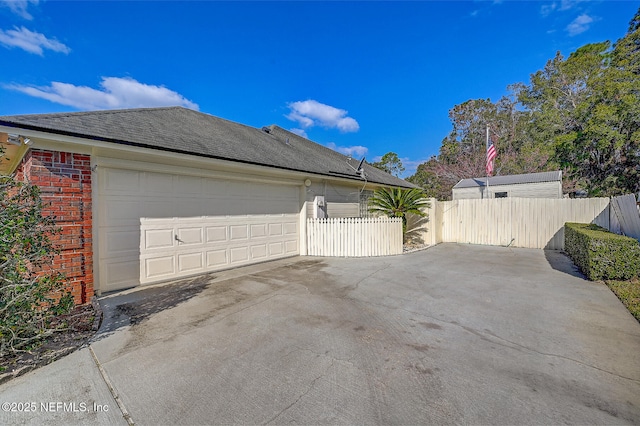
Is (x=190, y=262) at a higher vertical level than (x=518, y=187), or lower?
lower

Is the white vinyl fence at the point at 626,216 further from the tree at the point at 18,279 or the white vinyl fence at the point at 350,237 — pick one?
the tree at the point at 18,279

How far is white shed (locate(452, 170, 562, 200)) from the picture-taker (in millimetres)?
18438

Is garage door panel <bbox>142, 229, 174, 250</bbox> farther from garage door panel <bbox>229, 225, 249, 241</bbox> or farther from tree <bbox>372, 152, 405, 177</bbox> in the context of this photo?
tree <bbox>372, 152, 405, 177</bbox>

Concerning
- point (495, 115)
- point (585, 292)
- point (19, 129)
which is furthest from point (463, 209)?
point (495, 115)

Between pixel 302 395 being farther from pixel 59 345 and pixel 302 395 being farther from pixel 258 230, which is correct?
pixel 258 230

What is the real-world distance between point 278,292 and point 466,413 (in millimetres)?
3771

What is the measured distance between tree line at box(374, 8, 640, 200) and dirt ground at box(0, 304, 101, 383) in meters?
21.5

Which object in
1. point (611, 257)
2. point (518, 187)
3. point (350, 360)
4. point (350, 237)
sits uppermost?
point (518, 187)

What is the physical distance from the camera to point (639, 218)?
6109 millimetres

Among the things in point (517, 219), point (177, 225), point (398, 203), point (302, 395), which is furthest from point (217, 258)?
point (517, 219)

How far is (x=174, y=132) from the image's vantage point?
264 inches

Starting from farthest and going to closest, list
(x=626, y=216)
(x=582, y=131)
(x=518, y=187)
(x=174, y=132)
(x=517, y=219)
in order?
1. (x=518, y=187)
2. (x=582, y=131)
3. (x=517, y=219)
4. (x=626, y=216)
5. (x=174, y=132)

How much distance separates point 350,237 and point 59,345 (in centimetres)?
728

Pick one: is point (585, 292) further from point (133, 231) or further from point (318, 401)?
point (133, 231)
